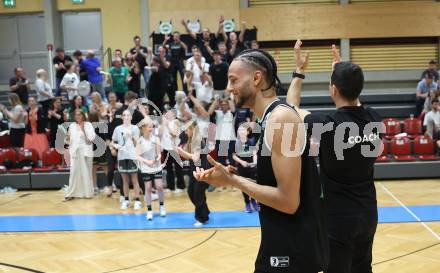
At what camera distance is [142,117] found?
1068 cm

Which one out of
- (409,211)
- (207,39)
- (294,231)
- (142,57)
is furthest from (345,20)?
(294,231)

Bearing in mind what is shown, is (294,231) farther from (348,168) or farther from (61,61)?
(61,61)

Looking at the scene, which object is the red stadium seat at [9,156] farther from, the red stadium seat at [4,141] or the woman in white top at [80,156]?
the woman in white top at [80,156]

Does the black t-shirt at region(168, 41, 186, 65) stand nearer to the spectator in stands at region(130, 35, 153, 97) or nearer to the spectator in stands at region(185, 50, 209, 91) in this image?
the spectator in stands at region(130, 35, 153, 97)

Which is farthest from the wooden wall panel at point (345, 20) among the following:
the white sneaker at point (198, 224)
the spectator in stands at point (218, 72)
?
the white sneaker at point (198, 224)

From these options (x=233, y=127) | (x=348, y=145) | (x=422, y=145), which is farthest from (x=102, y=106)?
(x=348, y=145)

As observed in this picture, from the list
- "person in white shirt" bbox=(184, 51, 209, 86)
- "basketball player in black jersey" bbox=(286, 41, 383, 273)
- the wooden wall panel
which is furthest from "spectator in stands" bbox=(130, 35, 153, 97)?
"basketball player in black jersey" bbox=(286, 41, 383, 273)

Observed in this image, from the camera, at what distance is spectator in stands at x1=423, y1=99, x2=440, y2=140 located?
39.8ft

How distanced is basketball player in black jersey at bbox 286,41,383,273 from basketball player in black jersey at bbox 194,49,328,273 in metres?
0.63

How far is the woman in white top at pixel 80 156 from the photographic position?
34.7ft

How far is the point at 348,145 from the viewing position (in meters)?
3.06

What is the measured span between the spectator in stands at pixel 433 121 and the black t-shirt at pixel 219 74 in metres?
5.46

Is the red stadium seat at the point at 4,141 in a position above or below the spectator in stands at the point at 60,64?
below

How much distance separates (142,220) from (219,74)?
225 inches
